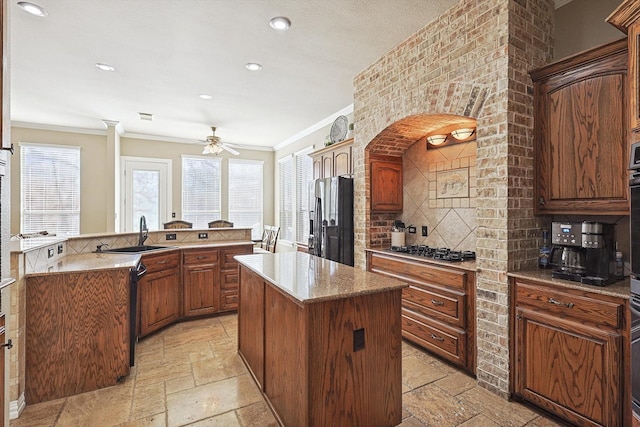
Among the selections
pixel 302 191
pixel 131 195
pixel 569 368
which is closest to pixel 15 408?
pixel 569 368

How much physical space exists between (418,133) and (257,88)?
7.04 ft

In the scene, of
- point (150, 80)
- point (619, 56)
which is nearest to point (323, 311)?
point (619, 56)

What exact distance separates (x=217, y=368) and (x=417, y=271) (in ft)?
6.50

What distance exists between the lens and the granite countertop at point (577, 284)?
68.7 inches

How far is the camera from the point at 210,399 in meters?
2.26

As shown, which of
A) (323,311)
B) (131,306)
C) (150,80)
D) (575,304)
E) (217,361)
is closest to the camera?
(323,311)

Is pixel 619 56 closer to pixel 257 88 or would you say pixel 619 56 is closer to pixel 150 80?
pixel 257 88

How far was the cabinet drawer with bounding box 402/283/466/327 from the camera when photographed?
2.60 m

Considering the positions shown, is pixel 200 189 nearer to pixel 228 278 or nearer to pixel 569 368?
pixel 228 278

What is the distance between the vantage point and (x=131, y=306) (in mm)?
2568

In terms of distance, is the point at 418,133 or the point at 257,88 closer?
the point at 418,133

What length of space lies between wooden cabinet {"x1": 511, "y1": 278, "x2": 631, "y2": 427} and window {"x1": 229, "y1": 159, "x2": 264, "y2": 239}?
6.15 meters

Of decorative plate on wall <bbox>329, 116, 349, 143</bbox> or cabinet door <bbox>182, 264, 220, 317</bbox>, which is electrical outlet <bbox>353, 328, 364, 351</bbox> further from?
decorative plate on wall <bbox>329, 116, 349, 143</bbox>

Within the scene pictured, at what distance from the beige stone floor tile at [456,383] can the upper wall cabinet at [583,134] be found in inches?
55.4
